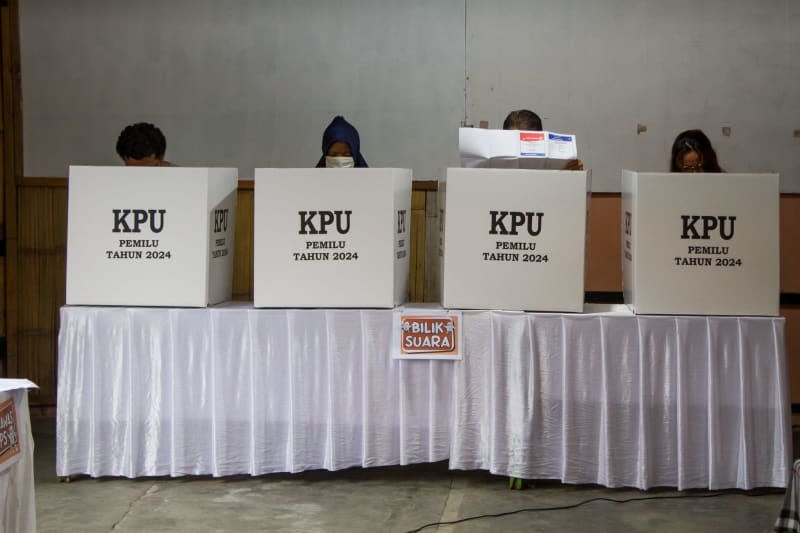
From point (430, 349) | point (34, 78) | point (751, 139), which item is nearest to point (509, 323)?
point (430, 349)

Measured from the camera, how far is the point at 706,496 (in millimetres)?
3953

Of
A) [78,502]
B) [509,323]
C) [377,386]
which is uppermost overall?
[509,323]

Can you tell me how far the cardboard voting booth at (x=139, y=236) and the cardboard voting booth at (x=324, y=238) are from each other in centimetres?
24

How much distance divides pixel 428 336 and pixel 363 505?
69 cm

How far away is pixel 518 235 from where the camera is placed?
394cm

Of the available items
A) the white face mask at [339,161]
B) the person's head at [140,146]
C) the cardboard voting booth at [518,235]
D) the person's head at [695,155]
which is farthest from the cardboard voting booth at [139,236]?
the person's head at [695,155]

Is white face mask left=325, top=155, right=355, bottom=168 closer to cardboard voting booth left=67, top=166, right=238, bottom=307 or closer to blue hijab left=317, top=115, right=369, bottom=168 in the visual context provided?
blue hijab left=317, top=115, right=369, bottom=168

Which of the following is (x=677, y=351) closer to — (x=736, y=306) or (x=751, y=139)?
(x=736, y=306)

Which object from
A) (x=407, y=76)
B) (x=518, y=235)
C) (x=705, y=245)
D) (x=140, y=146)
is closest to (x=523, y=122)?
(x=518, y=235)

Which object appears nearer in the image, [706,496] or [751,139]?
[706,496]

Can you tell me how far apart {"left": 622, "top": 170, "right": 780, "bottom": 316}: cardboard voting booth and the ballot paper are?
35cm

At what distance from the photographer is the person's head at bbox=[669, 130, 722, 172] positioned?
14.6 ft

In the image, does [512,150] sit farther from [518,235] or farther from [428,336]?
[428,336]

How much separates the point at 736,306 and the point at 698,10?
86.2 inches
